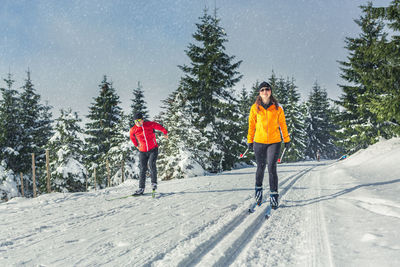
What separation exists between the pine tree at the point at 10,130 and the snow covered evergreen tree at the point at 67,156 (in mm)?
3462

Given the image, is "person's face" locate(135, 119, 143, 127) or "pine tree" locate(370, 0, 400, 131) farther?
"pine tree" locate(370, 0, 400, 131)

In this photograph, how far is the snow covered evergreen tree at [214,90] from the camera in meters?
17.1

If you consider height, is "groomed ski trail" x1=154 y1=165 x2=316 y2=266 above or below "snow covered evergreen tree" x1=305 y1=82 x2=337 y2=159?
below

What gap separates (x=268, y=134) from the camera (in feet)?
12.6

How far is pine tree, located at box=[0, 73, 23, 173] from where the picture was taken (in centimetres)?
2123

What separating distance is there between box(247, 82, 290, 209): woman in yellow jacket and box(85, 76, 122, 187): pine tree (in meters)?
23.6

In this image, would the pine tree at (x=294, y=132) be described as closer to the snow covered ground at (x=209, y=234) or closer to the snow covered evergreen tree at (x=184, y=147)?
the snow covered evergreen tree at (x=184, y=147)

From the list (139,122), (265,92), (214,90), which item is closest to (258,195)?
(265,92)

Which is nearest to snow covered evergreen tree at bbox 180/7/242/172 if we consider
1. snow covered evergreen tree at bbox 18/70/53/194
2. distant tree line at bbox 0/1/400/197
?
distant tree line at bbox 0/1/400/197

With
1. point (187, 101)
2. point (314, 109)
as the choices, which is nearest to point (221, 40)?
point (187, 101)

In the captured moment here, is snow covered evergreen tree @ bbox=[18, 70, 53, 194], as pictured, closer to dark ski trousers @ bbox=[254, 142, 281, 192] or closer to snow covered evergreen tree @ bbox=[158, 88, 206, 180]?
snow covered evergreen tree @ bbox=[158, 88, 206, 180]

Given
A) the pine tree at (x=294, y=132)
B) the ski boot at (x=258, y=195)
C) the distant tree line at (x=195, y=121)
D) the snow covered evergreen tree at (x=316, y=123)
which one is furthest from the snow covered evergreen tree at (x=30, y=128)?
the snow covered evergreen tree at (x=316, y=123)

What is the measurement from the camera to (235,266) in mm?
1941

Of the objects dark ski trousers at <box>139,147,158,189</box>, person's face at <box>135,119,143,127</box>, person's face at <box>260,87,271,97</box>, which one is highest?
person's face at <box>260,87,271,97</box>
